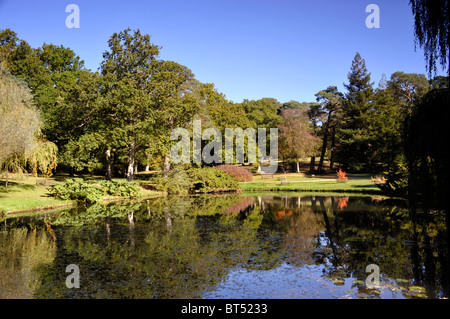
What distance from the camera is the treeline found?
1049 inches

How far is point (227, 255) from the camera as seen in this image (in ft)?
39.3

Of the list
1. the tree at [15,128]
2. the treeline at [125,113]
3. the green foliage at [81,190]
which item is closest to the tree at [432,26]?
the treeline at [125,113]

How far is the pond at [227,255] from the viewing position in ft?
28.6

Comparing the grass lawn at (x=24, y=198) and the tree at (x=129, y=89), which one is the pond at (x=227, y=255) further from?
the tree at (x=129, y=89)

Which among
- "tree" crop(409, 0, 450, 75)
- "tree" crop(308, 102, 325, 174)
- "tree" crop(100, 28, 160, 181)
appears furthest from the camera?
"tree" crop(308, 102, 325, 174)

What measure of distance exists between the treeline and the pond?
8.08 metres

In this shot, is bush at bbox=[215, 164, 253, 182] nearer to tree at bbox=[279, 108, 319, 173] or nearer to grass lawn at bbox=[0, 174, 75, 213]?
tree at bbox=[279, 108, 319, 173]

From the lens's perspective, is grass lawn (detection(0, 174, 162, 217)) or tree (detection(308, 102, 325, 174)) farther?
tree (detection(308, 102, 325, 174))

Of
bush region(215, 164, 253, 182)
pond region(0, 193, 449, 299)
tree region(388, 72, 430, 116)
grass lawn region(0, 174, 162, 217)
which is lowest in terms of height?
pond region(0, 193, 449, 299)

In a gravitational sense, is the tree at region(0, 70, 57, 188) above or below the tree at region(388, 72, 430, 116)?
below

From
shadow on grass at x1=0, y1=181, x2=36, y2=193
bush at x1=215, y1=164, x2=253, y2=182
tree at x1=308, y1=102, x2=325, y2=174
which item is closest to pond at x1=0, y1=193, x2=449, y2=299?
shadow on grass at x1=0, y1=181, x2=36, y2=193

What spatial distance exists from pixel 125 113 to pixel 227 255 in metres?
25.5

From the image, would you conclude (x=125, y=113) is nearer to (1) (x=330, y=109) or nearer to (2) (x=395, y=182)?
(2) (x=395, y=182)
